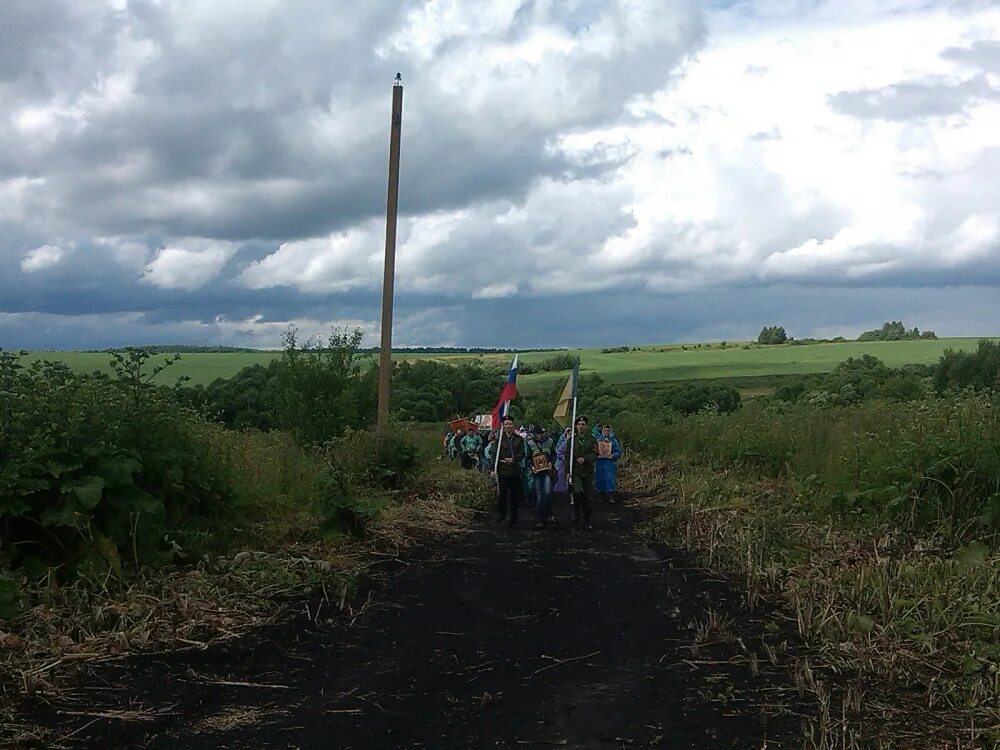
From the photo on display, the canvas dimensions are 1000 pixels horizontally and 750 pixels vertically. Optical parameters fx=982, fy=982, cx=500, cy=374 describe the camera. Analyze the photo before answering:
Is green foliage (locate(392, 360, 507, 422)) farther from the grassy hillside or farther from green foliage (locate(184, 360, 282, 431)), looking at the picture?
green foliage (locate(184, 360, 282, 431))

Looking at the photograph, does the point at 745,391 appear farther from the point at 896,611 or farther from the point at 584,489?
the point at 896,611

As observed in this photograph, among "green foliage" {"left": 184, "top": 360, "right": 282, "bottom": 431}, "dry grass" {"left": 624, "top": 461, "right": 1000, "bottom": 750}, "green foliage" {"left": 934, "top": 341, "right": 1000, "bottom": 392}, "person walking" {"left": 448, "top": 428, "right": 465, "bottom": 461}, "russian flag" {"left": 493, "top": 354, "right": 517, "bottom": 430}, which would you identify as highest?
"green foliage" {"left": 934, "top": 341, "right": 1000, "bottom": 392}

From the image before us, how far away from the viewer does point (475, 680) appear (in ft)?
21.1

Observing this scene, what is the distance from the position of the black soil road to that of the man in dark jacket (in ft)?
17.4

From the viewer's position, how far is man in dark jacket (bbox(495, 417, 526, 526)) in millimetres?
14961

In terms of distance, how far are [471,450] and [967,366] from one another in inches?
753

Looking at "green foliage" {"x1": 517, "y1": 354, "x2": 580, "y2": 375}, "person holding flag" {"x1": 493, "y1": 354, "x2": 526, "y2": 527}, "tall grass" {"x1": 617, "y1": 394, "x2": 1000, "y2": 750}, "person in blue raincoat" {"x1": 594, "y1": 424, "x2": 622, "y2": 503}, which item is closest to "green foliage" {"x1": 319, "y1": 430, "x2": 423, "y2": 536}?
"person holding flag" {"x1": 493, "y1": 354, "x2": 526, "y2": 527}

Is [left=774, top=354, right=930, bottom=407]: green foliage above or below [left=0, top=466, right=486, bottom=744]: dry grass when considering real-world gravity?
above

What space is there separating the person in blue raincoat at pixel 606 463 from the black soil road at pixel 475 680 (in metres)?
8.59

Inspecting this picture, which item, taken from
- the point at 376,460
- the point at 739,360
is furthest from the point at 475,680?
the point at 739,360

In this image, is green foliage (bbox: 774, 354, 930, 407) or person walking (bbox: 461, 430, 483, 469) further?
green foliage (bbox: 774, 354, 930, 407)

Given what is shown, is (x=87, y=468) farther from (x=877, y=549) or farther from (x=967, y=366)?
(x=967, y=366)

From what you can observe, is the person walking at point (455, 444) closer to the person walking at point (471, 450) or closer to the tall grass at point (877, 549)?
the person walking at point (471, 450)

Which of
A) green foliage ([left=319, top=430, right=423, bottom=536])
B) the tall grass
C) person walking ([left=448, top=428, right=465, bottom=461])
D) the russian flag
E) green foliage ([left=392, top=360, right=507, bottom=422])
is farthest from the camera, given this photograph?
green foliage ([left=392, top=360, right=507, bottom=422])
